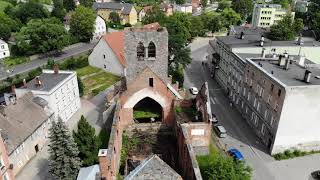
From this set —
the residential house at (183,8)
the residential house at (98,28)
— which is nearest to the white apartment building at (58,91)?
the residential house at (98,28)

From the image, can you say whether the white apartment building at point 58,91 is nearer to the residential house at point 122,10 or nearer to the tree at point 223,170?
the tree at point 223,170

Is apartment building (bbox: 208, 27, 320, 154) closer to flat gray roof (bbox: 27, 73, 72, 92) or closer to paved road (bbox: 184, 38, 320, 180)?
paved road (bbox: 184, 38, 320, 180)

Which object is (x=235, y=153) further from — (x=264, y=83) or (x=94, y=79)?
(x=94, y=79)

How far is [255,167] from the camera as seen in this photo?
124 feet

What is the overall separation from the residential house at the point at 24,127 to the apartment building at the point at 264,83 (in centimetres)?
3111

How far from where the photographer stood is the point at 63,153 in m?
32.6

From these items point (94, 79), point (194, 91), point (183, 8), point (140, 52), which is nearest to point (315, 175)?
point (140, 52)

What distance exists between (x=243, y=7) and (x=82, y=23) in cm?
7195

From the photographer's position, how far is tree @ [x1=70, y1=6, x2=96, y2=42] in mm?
89312

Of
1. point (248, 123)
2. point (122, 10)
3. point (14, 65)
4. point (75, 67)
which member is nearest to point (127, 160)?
point (248, 123)

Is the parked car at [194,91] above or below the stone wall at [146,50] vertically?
below

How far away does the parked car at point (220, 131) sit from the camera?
43.7 meters

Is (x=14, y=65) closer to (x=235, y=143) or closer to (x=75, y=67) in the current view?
(x=75, y=67)

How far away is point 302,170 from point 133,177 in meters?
25.2
